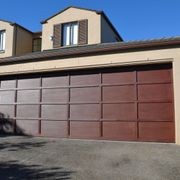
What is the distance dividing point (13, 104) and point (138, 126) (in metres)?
5.74

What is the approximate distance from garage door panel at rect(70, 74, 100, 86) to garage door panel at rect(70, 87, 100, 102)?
205mm

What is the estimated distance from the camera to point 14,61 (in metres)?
12.6

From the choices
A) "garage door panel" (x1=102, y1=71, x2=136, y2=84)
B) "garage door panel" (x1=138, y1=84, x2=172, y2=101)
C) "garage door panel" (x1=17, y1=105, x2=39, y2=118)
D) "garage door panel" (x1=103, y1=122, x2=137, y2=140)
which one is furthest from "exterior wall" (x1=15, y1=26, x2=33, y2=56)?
"garage door panel" (x1=138, y1=84, x2=172, y2=101)

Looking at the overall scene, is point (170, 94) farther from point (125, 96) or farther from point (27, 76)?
point (27, 76)

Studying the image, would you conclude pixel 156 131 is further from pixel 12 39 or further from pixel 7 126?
pixel 12 39

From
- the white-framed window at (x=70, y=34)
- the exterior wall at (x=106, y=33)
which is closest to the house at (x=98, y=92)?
the white-framed window at (x=70, y=34)

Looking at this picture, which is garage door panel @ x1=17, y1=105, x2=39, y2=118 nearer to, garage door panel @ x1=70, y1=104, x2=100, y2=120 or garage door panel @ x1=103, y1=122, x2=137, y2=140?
garage door panel @ x1=70, y1=104, x2=100, y2=120

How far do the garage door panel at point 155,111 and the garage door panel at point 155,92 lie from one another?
8.4 inches

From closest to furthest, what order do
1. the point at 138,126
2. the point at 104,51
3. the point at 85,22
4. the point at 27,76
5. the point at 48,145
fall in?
the point at 48,145, the point at 138,126, the point at 104,51, the point at 27,76, the point at 85,22

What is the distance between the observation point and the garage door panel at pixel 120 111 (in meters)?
10.2

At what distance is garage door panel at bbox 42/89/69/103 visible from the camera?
1146cm

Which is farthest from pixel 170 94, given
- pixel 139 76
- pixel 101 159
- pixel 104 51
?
pixel 101 159

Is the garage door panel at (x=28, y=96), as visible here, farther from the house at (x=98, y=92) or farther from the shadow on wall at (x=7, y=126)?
the shadow on wall at (x=7, y=126)

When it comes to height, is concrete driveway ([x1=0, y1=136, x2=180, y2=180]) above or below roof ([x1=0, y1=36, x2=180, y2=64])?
below
